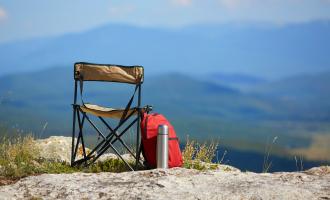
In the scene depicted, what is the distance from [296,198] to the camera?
4.54 m

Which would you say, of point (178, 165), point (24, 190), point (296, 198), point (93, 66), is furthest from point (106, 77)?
point (296, 198)

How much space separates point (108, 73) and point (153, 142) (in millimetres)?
874

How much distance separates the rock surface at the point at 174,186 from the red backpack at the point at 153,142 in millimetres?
816

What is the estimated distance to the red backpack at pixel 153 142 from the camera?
627cm

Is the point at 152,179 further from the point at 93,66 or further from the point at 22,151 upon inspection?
the point at 22,151

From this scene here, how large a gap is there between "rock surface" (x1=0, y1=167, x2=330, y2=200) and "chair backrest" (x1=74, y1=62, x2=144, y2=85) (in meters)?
1.25

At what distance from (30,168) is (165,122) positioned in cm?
141

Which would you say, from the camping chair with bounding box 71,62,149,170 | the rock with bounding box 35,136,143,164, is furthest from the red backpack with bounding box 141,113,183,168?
the rock with bounding box 35,136,143,164

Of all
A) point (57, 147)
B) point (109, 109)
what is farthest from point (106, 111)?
point (57, 147)

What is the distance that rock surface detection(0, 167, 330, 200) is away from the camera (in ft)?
15.2

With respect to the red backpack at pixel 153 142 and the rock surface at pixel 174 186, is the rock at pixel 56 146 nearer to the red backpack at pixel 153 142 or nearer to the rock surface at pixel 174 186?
the red backpack at pixel 153 142

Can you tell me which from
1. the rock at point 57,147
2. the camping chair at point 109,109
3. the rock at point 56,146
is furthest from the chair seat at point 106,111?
the rock at point 56,146

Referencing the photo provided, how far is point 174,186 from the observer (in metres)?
4.82

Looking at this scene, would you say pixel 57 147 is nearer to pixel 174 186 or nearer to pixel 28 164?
pixel 28 164
